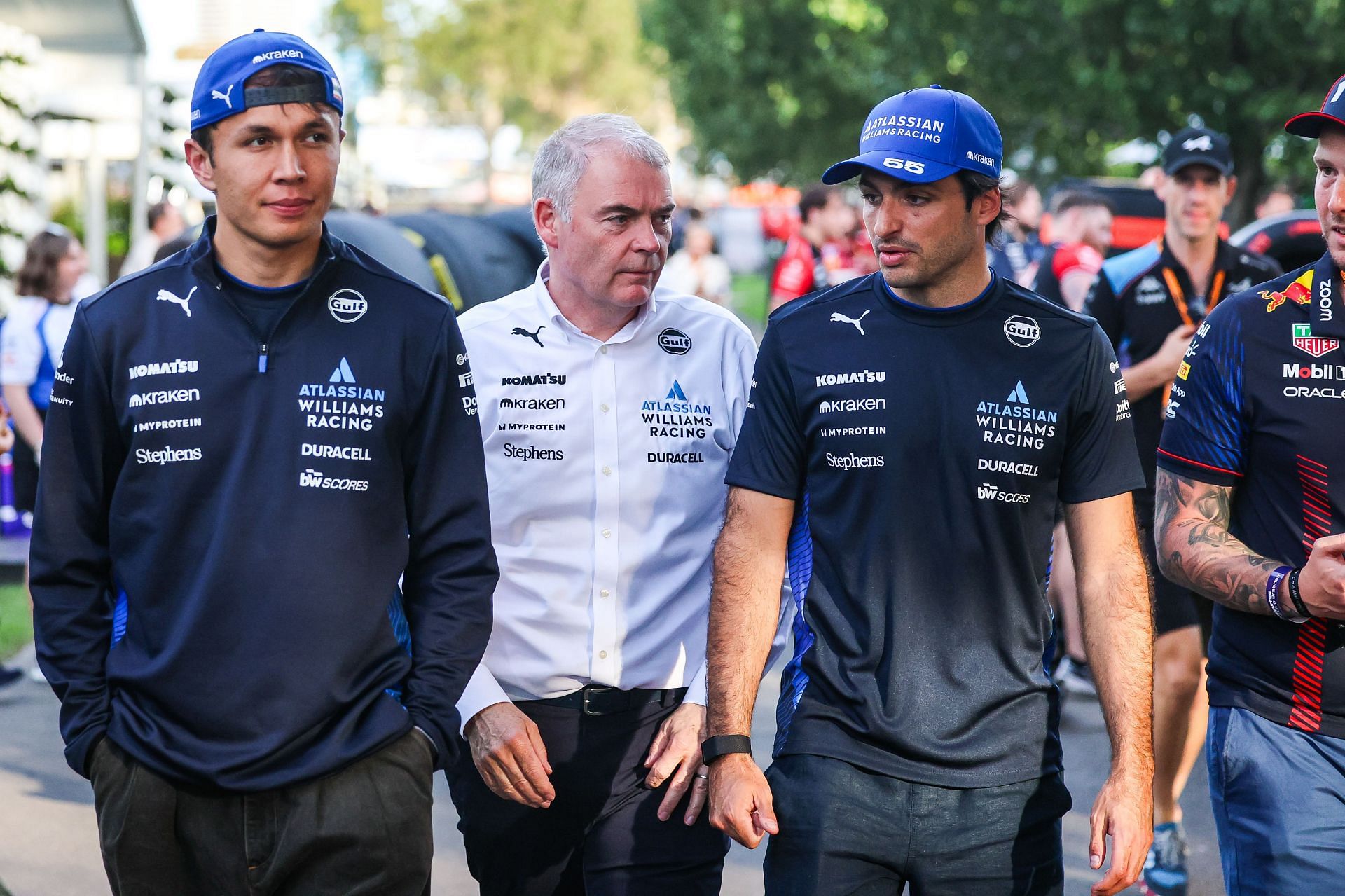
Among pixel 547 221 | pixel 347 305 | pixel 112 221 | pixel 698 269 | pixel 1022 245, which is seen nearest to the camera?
pixel 347 305

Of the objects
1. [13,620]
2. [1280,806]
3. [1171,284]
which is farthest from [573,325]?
[13,620]

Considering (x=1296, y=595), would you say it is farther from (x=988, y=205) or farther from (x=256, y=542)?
(x=256, y=542)

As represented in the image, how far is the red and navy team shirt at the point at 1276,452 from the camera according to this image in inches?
128

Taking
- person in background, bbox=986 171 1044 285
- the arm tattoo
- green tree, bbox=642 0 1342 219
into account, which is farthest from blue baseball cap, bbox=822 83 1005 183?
green tree, bbox=642 0 1342 219

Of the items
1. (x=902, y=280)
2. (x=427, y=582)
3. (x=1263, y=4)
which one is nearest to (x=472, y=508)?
(x=427, y=582)

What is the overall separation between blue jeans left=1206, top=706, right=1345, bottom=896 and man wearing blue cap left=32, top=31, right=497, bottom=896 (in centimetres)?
158

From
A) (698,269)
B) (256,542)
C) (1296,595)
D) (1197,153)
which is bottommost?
(1296,595)

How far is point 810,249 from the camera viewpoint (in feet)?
39.0

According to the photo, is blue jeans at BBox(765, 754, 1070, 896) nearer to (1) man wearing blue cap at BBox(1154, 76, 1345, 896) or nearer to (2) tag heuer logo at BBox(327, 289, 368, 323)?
(1) man wearing blue cap at BBox(1154, 76, 1345, 896)

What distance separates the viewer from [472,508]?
3.16m

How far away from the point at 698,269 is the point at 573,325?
16.0 m

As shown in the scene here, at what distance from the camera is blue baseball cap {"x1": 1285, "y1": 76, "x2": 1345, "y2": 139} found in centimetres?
332

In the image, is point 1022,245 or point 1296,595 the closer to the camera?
point 1296,595

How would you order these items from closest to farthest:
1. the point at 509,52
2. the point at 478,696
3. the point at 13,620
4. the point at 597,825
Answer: the point at 478,696 < the point at 597,825 < the point at 13,620 < the point at 509,52
